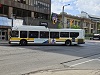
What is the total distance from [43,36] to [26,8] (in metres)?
21.5

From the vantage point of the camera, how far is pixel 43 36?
32438 millimetres

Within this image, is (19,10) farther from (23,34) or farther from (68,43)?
(68,43)

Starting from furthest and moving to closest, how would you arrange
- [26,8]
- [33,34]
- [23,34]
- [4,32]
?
[26,8] < [4,32] < [33,34] < [23,34]

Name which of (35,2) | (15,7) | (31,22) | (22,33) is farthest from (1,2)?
(22,33)

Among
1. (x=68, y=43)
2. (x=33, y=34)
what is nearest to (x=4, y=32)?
(x=33, y=34)

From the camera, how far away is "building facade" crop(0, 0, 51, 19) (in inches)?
1855

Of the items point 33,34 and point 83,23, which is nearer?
point 33,34

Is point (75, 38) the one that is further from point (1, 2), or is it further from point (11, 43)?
point (1, 2)

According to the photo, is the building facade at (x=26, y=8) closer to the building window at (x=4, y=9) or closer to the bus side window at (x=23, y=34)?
the building window at (x=4, y=9)

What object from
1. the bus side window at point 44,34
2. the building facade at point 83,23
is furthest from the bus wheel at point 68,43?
the building facade at point 83,23

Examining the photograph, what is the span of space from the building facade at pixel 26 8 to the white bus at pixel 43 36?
A: 15.1m

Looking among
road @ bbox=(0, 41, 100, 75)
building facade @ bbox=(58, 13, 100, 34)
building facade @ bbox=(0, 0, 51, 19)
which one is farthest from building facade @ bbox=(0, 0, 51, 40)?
building facade @ bbox=(58, 13, 100, 34)

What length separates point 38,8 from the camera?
184 feet

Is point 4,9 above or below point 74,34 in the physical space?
above
